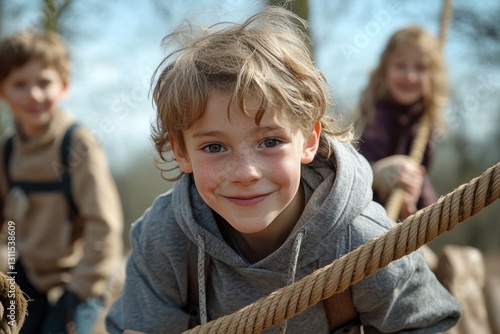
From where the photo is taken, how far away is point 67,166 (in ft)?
9.55

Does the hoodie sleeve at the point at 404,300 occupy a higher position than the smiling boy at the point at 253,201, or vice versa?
the smiling boy at the point at 253,201

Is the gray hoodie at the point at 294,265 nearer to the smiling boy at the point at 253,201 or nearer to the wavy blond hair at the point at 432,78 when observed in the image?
the smiling boy at the point at 253,201

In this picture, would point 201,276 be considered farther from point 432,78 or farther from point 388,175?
point 432,78

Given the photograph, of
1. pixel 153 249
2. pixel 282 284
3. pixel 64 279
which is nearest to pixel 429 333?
pixel 282 284

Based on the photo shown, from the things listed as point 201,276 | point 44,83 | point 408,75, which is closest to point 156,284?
point 201,276

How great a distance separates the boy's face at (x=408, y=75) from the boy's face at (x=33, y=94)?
1.43 metres

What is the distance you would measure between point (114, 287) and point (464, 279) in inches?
59.3

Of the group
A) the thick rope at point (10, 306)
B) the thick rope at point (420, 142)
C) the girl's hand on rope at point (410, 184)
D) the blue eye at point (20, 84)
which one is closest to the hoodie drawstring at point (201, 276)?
the thick rope at point (10, 306)

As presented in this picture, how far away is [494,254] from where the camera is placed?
665 cm

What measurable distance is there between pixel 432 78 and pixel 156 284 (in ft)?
6.25

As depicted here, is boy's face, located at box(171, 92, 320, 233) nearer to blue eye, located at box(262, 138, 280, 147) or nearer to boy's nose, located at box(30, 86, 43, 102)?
blue eye, located at box(262, 138, 280, 147)

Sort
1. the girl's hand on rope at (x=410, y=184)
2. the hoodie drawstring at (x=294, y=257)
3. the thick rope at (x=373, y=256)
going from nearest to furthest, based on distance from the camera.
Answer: the thick rope at (x=373, y=256)
the hoodie drawstring at (x=294, y=257)
the girl's hand on rope at (x=410, y=184)

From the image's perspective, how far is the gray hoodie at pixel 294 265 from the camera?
1.65 m

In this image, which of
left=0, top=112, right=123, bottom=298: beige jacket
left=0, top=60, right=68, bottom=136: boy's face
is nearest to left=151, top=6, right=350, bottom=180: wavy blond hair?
left=0, top=112, right=123, bottom=298: beige jacket
